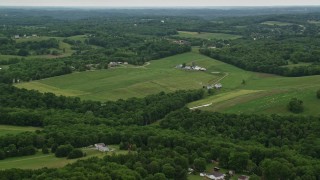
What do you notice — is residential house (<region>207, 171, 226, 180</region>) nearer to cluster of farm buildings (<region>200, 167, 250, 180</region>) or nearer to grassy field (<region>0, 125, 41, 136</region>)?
cluster of farm buildings (<region>200, 167, 250, 180</region>)

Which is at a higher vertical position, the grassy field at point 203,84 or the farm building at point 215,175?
the farm building at point 215,175

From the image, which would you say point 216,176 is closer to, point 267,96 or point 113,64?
point 267,96

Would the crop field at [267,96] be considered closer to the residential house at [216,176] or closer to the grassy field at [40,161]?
the grassy field at [40,161]

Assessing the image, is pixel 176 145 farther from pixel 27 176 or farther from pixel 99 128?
pixel 27 176

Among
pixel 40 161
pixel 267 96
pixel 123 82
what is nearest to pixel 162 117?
pixel 267 96

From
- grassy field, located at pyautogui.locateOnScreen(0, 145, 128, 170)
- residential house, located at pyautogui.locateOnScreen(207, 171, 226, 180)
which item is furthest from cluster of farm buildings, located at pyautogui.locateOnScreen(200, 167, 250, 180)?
grassy field, located at pyautogui.locateOnScreen(0, 145, 128, 170)

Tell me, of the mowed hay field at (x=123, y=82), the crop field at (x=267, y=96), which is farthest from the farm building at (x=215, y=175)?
the mowed hay field at (x=123, y=82)

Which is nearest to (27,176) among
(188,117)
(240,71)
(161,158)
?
(161,158)
